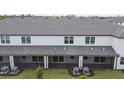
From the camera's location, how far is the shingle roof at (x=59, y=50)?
54.9ft

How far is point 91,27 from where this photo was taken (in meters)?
19.6

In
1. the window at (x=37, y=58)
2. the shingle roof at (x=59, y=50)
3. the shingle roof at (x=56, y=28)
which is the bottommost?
the window at (x=37, y=58)

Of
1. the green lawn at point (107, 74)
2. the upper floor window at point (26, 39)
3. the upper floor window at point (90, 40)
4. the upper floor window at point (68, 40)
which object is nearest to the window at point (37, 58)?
the upper floor window at point (26, 39)

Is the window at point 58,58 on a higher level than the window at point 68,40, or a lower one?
lower

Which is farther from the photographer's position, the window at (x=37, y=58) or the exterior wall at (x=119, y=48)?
the window at (x=37, y=58)

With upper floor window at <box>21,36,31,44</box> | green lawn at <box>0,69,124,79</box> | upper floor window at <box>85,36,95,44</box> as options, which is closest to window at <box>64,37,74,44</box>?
upper floor window at <box>85,36,95,44</box>

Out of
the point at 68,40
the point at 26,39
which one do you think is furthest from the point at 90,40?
the point at 26,39

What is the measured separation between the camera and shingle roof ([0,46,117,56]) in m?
16.7

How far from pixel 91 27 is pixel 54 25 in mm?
4168

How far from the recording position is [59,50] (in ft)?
56.6

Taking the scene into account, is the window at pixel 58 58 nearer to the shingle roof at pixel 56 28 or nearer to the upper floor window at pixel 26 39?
the shingle roof at pixel 56 28

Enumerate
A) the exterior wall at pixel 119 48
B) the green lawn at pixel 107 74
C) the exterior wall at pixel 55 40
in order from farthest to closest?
the exterior wall at pixel 55 40, the exterior wall at pixel 119 48, the green lawn at pixel 107 74

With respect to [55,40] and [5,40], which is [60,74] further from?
[5,40]
